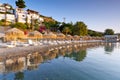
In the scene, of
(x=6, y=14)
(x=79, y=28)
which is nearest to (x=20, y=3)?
(x=6, y=14)

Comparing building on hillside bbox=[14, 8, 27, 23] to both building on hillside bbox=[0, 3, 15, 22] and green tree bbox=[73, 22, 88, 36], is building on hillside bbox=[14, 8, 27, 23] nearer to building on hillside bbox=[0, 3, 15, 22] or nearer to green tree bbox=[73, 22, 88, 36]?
building on hillside bbox=[0, 3, 15, 22]

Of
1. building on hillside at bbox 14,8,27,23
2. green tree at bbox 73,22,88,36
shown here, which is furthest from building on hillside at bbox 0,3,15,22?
green tree at bbox 73,22,88,36

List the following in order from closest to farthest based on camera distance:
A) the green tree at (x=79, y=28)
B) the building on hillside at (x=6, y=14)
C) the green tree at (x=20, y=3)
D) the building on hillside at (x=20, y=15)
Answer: the building on hillside at (x=6, y=14), the building on hillside at (x=20, y=15), the green tree at (x=20, y=3), the green tree at (x=79, y=28)

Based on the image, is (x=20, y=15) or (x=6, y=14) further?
(x=20, y=15)

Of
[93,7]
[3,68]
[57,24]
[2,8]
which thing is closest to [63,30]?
[57,24]

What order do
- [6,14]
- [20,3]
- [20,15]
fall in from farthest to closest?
[20,3] → [20,15] → [6,14]

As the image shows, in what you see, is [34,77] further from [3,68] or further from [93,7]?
[93,7]

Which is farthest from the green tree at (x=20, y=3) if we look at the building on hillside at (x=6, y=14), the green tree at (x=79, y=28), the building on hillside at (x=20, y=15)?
the green tree at (x=79, y=28)

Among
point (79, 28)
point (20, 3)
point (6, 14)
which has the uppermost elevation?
point (20, 3)

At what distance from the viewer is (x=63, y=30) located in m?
61.0

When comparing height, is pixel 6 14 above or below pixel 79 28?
above

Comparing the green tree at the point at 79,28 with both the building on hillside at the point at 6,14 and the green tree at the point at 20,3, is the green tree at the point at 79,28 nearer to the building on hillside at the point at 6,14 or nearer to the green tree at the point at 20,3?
the green tree at the point at 20,3

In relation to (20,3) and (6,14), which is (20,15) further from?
(20,3)

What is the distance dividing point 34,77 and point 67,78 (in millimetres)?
1682
